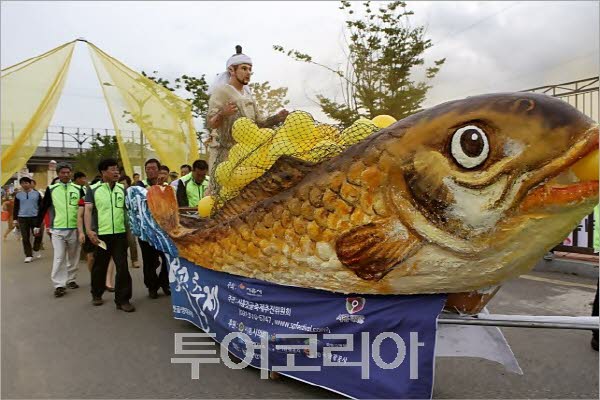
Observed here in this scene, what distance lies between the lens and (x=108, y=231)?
15.4 ft

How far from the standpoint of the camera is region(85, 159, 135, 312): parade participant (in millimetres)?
4668

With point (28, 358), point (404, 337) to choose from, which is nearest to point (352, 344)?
point (404, 337)

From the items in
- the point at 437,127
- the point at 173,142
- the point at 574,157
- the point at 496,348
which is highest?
the point at 173,142

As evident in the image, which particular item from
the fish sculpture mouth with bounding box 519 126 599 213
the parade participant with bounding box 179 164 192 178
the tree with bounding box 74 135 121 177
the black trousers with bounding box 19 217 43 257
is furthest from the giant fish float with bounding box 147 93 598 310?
the tree with bounding box 74 135 121 177

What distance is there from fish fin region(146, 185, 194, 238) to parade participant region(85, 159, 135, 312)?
3.50 ft

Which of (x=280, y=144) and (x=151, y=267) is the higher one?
(x=280, y=144)

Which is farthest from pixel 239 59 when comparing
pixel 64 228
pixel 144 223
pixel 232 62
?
pixel 64 228

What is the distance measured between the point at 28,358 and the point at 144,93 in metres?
3.17

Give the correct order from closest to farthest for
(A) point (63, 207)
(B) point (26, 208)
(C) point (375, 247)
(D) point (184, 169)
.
A: (C) point (375, 247) → (A) point (63, 207) → (D) point (184, 169) → (B) point (26, 208)

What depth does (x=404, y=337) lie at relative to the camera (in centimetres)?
234

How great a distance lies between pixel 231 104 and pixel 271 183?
48.8 inches

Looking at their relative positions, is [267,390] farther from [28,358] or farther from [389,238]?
[28,358]

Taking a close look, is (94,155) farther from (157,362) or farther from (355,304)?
(355,304)

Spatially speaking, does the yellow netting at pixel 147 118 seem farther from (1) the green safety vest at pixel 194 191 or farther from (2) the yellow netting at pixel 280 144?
(2) the yellow netting at pixel 280 144
